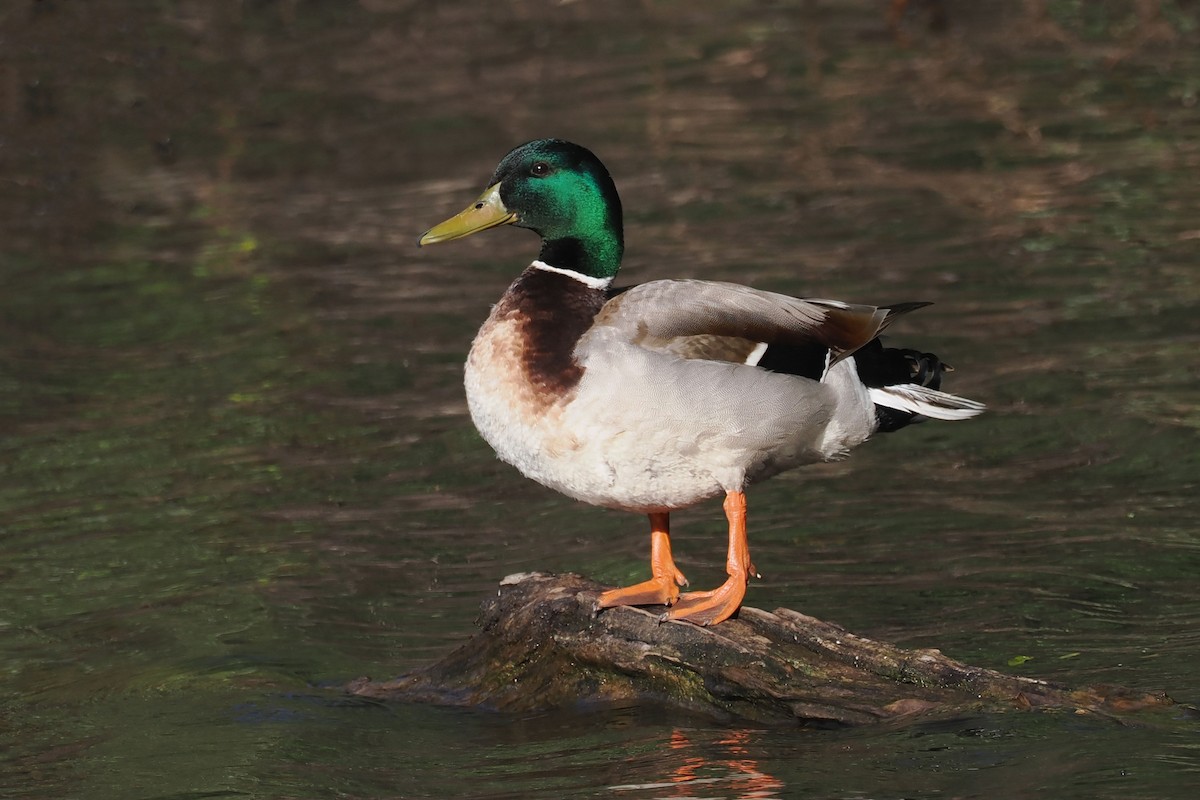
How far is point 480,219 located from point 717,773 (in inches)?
79.3

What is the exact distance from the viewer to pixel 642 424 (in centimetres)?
553

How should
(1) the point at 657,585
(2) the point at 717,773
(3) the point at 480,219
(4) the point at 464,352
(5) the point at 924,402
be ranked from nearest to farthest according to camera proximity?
(2) the point at 717,773, (1) the point at 657,585, (5) the point at 924,402, (3) the point at 480,219, (4) the point at 464,352

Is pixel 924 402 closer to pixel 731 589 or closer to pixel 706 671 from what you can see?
pixel 731 589

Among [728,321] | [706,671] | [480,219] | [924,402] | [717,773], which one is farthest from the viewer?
[480,219]

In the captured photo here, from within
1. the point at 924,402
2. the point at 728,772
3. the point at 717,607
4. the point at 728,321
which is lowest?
the point at 728,772

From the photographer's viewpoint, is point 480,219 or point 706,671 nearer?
point 706,671

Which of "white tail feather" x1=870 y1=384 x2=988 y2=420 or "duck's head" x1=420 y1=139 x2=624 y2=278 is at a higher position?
"duck's head" x1=420 y1=139 x2=624 y2=278

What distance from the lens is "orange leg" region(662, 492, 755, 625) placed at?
5719 millimetres

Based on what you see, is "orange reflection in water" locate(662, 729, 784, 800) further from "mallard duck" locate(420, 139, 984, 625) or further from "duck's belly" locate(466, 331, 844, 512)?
"duck's belly" locate(466, 331, 844, 512)

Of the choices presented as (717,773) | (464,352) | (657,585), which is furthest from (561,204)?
(464,352)

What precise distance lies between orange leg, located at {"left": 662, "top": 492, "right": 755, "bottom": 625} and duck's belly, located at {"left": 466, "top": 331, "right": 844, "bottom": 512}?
0.08 m

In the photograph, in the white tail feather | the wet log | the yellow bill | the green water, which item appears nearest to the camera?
the wet log

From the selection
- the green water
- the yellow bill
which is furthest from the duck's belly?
the green water

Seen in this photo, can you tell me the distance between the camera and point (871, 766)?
17.0ft
